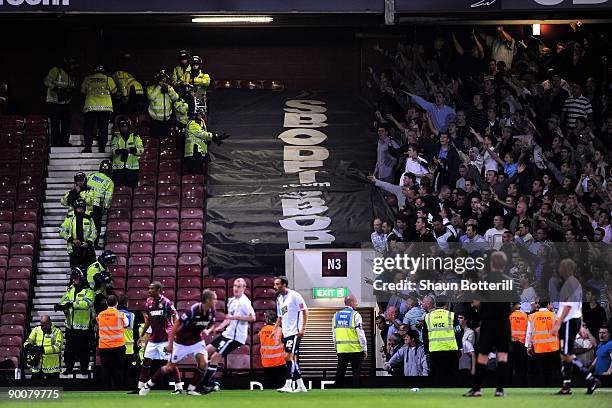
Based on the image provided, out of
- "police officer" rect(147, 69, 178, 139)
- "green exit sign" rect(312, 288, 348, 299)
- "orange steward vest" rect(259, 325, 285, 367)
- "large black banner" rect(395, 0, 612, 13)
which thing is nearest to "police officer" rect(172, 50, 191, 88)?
"police officer" rect(147, 69, 178, 139)

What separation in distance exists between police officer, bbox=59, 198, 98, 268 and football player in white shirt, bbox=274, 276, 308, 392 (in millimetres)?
7076

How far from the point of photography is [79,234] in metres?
26.9

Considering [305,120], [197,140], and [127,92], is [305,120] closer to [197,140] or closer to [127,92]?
[197,140]

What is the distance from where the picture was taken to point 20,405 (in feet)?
55.6

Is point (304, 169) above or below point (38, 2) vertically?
below

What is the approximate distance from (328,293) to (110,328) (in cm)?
518

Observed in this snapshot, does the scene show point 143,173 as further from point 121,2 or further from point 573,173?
point 573,173

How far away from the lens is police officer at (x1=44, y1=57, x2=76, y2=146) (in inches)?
1182

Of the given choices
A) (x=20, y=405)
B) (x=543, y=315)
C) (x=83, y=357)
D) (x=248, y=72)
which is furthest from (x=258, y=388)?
(x=248, y=72)

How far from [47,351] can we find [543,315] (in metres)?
9.75

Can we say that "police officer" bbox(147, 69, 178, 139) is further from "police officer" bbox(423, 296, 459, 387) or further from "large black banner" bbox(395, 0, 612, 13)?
"police officer" bbox(423, 296, 459, 387)

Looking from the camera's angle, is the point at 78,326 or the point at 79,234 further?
the point at 79,234

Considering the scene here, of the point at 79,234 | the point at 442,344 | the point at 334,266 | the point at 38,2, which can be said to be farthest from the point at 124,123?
the point at 442,344

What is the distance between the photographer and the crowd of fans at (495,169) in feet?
78.8
